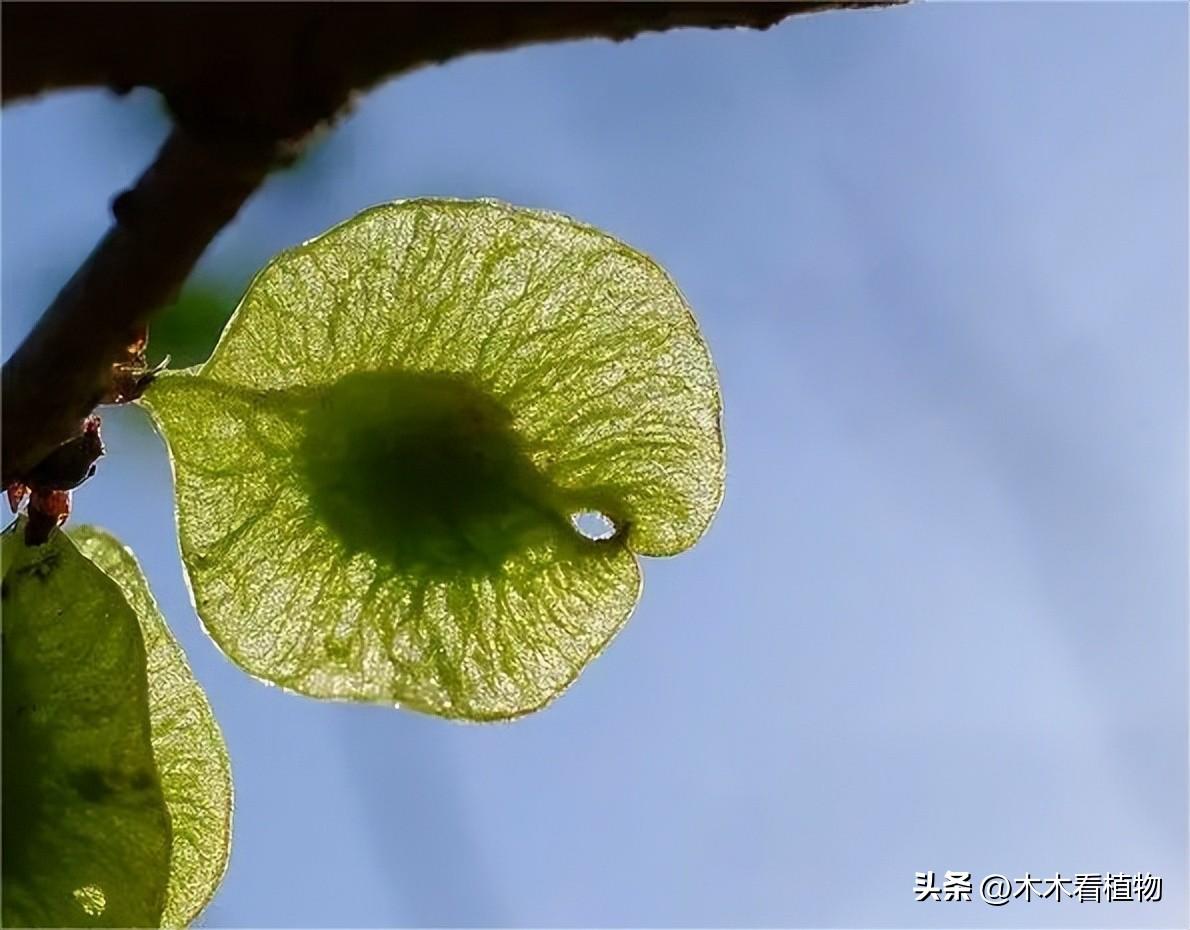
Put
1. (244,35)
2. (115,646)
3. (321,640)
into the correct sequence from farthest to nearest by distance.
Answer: (321,640) → (115,646) → (244,35)

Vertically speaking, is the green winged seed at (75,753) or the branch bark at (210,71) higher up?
the branch bark at (210,71)

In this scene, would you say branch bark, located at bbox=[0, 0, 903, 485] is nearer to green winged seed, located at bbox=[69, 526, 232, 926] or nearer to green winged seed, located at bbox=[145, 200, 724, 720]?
green winged seed, located at bbox=[145, 200, 724, 720]

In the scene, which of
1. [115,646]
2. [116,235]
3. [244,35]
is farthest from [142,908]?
[244,35]

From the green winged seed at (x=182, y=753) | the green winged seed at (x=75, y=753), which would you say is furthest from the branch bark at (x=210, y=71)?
the green winged seed at (x=182, y=753)

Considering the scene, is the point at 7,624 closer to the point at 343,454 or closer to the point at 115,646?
the point at 115,646

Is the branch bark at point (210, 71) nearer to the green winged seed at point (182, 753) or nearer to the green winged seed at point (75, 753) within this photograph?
the green winged seed at point (75, 753)

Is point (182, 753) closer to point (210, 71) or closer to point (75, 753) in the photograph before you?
point (75, 753)

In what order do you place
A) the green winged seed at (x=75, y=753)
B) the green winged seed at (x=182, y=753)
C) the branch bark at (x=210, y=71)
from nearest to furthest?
the branch bark at (x=210, y=71)
the green winged seed at (x=75, y=753)
the green winged seed at (x=182, y=753)

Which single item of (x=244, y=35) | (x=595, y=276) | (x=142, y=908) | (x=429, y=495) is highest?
(x=244, y=35)
